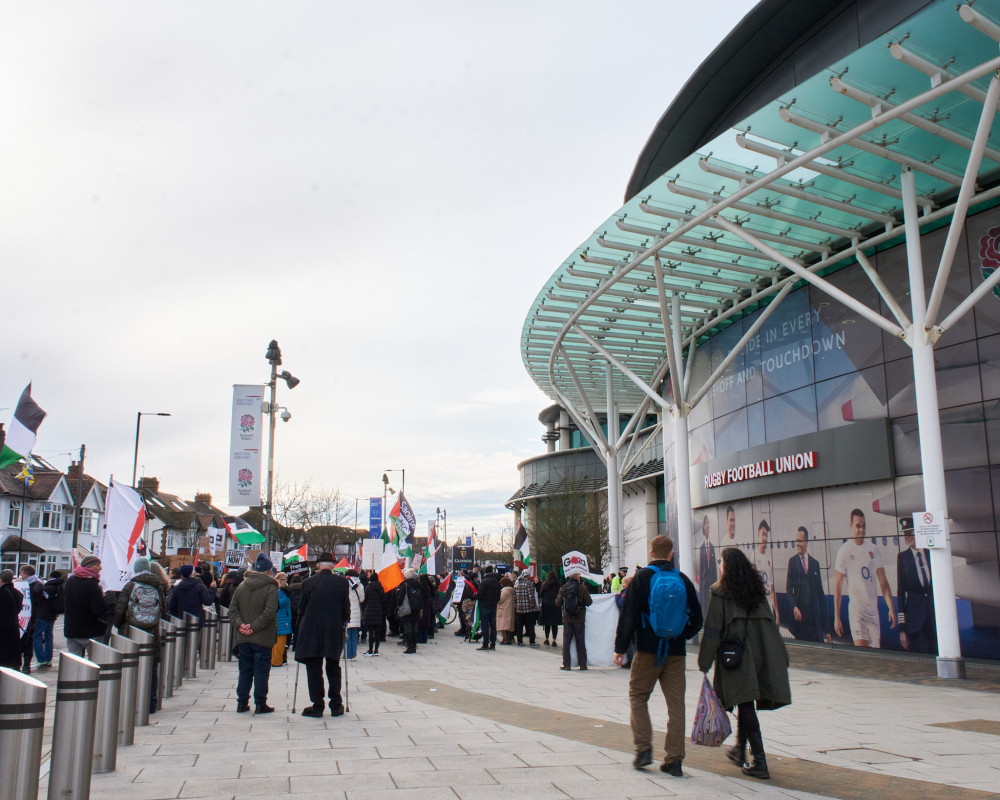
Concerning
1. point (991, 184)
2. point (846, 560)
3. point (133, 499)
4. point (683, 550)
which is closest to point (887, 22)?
point (991, 184)

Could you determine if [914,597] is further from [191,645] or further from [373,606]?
[191,645]

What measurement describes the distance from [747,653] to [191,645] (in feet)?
31.8

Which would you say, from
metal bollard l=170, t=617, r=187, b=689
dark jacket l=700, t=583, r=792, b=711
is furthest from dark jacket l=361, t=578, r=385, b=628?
dark jacket l=700, t=583, r=792, b=711

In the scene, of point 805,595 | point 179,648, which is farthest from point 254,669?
point 805,595

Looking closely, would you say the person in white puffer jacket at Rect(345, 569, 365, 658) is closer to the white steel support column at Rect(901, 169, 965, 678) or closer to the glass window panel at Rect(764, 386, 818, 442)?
the white steel support column at Rect(901, 169, 965, 678)

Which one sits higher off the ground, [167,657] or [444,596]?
[444,596]

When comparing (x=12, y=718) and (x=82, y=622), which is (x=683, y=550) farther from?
(x=12, y=718)

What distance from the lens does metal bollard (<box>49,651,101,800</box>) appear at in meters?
5.40

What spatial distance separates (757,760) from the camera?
651 cm

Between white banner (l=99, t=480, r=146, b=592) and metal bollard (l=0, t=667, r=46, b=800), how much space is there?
21.0 feet

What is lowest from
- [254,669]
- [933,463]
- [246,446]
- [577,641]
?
[577,641]

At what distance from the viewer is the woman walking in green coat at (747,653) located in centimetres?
649

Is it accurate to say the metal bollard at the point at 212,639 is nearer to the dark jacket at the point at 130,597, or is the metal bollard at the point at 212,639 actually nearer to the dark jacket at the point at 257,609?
the dark jacket at the point at 130,597

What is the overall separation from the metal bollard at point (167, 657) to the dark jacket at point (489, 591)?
8208 millimetres
